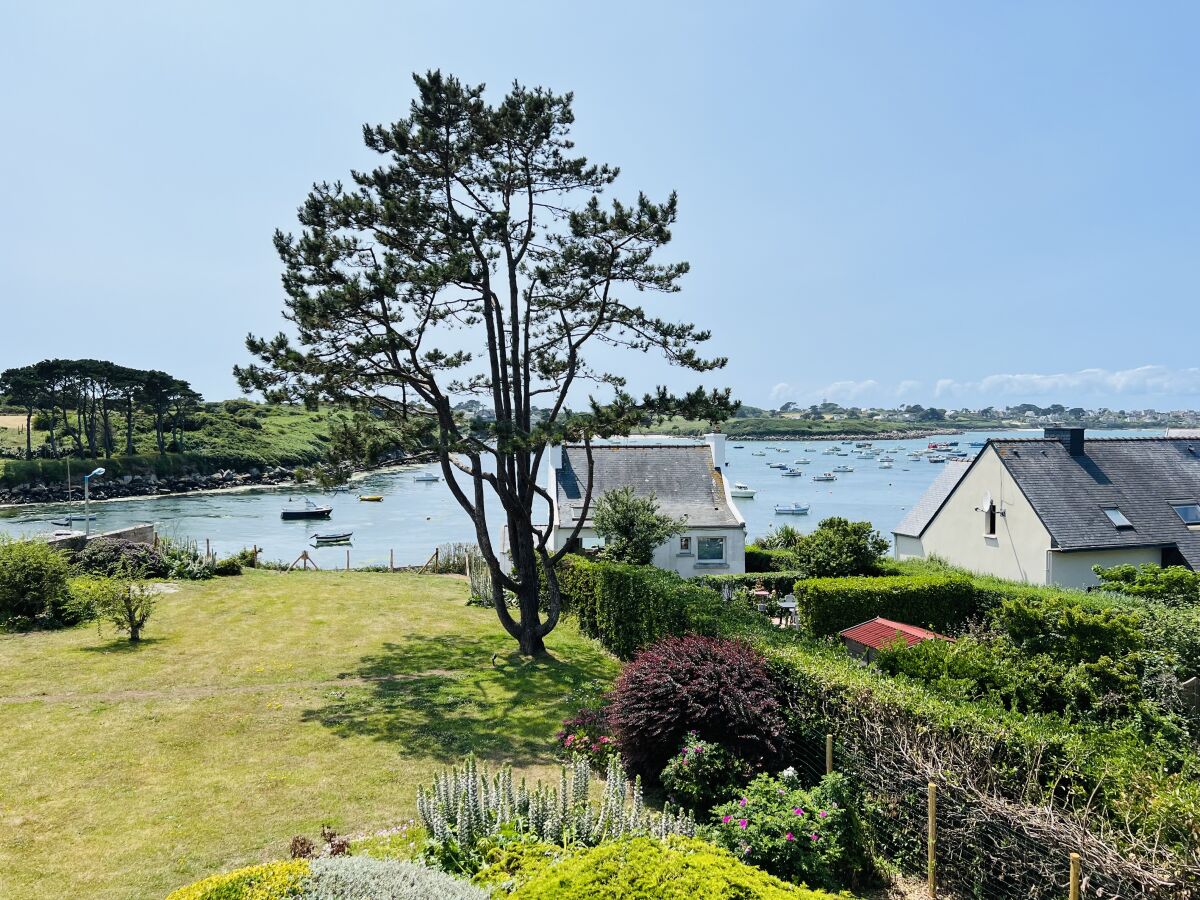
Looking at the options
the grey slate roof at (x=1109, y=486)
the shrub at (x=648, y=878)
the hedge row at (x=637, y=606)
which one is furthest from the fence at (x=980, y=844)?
the grey slate roof at (x=1109, y=486)

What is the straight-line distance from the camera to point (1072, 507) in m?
24.0

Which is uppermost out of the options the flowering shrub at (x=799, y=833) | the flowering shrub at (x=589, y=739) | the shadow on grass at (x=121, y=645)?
the flowering shrub at (x=799, y=833)

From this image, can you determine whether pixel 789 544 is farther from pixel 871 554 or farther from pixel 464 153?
pixel 464 153

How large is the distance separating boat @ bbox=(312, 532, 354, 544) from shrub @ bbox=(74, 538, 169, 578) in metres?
28.2

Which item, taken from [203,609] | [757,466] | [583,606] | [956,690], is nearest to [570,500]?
[583,606]

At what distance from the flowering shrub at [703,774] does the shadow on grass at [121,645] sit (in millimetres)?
13674

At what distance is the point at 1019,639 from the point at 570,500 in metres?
18.8

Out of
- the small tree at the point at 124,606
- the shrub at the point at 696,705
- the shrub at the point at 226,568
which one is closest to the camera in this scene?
the shrub at the point at 696,705

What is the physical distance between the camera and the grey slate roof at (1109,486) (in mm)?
23422

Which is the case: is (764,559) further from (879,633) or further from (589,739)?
(589,739)

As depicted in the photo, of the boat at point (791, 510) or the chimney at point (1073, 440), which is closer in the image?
the chimney at point (1073, 440)

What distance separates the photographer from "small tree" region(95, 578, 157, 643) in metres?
16.4

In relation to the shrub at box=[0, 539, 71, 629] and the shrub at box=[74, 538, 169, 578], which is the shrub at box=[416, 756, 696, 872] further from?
the shrub at box=[74, 538, 169, 578]

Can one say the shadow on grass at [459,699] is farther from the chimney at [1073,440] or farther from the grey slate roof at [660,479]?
the chimney at [1073,440]
